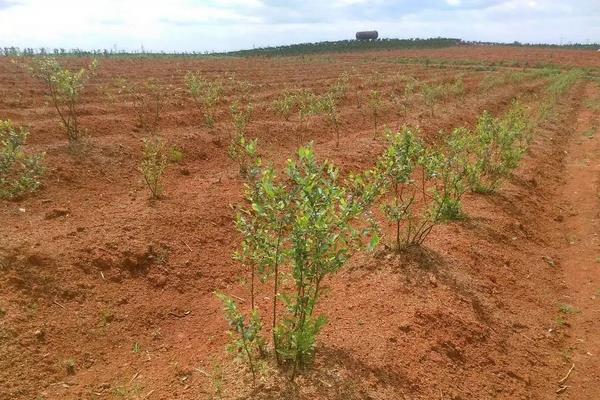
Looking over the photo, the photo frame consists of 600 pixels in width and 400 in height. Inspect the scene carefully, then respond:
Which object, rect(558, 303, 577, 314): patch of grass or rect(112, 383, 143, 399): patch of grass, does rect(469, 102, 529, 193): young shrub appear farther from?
rect(112, 383, 143, 399): patch of grass

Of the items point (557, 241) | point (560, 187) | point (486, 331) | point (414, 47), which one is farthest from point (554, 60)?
point (486, 331)

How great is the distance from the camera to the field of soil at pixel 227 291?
4.01 meters

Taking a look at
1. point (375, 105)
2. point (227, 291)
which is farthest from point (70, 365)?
point (375, 105)

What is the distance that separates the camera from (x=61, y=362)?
4.18 meters

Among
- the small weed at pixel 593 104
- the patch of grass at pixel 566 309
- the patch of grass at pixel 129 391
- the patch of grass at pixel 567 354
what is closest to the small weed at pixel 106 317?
the patch of grass at pixel 129 391

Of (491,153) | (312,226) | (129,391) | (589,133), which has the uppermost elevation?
(312,226)

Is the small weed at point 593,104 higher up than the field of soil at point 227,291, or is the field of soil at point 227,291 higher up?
the small weed at point 593,104

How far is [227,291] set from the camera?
5496mm

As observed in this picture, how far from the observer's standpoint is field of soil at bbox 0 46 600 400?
4012mm

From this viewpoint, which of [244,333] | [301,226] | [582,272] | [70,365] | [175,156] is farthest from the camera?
[175,156]

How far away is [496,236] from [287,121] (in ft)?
23.2

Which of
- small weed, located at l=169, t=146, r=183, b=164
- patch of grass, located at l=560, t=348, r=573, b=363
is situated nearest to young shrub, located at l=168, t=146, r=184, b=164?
small weed, located at l=169, t=146, r=183, b=164

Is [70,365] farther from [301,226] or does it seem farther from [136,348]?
[301,226]

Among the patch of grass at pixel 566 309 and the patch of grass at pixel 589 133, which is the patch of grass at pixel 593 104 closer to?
the patch of grass at pixel 589 133
